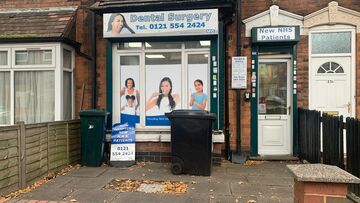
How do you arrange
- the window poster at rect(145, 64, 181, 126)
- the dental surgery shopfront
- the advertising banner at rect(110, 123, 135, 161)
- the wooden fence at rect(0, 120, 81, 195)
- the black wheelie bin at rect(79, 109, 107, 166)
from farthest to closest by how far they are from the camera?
the window poster at rect(145, 64, 181, 126), the dental surgery shopfront, the advertising banner at rect(110, 123, 135, 161), the black wheelie bin at rect(79, 109, 107, 166), the wooden fence at rect(0, 120, 81, 195)

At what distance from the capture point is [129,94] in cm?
788

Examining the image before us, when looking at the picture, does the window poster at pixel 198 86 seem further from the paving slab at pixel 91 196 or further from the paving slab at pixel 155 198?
the paving slab at pixel 91 196

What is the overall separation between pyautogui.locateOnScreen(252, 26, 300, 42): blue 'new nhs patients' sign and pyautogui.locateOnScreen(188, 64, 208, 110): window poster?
1.39 metres

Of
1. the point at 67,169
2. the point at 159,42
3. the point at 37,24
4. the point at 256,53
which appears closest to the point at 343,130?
the point at 256,53

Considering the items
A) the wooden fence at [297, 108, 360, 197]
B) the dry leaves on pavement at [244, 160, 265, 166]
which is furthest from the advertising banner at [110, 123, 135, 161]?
the wooden fence at [297, 108, 360, 197]

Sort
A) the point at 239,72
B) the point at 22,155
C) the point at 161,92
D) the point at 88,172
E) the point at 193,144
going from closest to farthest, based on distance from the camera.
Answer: the point at 22,155 < the point at 193,144 < the point at 88,172 < the point at 239,72 < the point at 161,92

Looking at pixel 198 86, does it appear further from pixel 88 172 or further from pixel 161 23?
pixel 88 172

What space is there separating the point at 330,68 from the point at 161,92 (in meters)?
3.93

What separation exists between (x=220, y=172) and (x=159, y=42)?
10.7ft

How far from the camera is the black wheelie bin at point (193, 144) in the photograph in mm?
6352

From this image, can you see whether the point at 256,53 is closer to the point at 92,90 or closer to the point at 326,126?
the point at 326,126

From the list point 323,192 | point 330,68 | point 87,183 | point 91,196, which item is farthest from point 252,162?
point 323,192

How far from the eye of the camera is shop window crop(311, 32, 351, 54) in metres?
7.63

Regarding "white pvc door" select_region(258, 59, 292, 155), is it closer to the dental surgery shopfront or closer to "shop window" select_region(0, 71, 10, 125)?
the dental surgery shopfront
